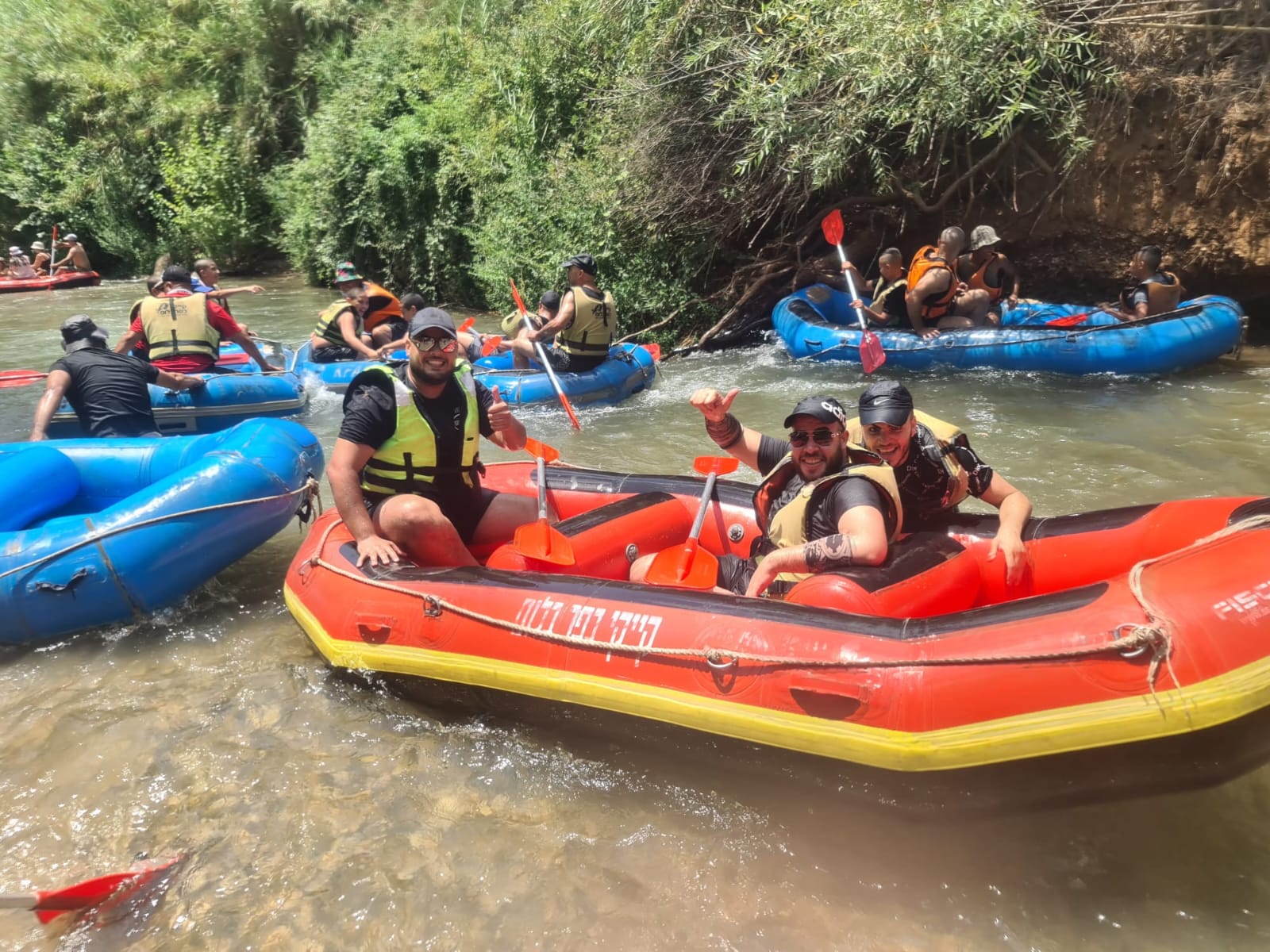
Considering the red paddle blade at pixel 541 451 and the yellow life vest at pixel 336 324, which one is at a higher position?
the red paddle blade at pixel 541 451

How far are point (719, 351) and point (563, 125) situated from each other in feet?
12.8

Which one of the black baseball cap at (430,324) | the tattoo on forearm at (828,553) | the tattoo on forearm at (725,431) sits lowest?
the tattoo on forearm at (828,553)

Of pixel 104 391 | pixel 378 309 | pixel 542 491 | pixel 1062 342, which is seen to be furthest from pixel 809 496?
pixel 378 309

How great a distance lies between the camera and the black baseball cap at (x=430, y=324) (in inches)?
129

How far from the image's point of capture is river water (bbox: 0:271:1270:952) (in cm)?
225

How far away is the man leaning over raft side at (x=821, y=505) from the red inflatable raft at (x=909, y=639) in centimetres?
10

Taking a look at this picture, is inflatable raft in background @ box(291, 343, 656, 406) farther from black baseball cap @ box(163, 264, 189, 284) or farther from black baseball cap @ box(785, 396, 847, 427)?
black baseball cap @ box(785, 396, 847, 427)

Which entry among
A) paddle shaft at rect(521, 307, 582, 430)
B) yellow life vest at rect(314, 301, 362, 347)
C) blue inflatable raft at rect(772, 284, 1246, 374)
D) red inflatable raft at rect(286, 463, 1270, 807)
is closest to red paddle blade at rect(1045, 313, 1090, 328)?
blue inflatable raft at rect(772, 284, 1246, 374)

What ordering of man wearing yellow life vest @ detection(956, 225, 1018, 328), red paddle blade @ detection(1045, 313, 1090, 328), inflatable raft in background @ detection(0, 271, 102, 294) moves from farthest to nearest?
inflatable raft in background @ detection(0, 271, 102, 294) < man wearing yellow life vest @ detection(956, 225, 1018, 328) < red paddle blade @ detection(1045, 313, 1090, 328)

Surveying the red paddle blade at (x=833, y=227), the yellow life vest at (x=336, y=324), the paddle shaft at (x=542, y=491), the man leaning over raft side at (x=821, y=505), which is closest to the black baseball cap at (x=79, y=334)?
the yellow life vest at (x=336, y=324)

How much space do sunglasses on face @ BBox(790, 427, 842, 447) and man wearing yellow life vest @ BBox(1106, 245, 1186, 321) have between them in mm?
5182

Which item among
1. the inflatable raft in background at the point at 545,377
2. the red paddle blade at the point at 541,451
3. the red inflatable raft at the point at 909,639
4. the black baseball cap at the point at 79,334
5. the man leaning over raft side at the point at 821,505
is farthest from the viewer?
the inflatable raft in background at the point at 545,377

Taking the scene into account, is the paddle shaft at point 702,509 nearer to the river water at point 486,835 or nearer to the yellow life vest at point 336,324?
the river water at point 486,835

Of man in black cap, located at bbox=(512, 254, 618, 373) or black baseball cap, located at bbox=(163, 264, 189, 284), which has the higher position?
black baseball cap, located at bbox=(163, 264, 189, 284)
